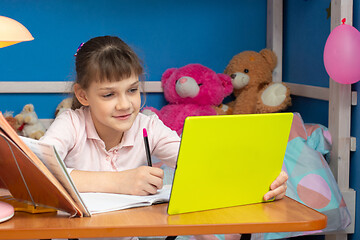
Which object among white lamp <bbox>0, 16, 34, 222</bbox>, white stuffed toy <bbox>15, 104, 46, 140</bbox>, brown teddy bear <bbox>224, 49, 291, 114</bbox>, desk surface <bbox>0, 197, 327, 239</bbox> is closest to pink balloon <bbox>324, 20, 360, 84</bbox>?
brown teddy bear <bbox>224, 49, 291, 114</bbox>

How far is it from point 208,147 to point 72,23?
1.77 metres

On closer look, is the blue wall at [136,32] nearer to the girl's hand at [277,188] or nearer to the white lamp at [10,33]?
the white lamp at [10,33]

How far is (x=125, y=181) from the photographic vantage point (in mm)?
924

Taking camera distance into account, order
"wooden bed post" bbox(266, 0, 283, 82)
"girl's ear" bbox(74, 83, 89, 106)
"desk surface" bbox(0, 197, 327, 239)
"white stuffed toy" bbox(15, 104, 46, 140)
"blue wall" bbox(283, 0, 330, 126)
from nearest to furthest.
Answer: "desk surface" bbox(0, 197, 327, 239)
"girl's ear" bbox(74, 83, 89, 106)
"blue wall" bbox(283, 0, 330, 126)
"white stuffed toy" bbox(15, 104, 46, 140)
"wooden bed post" bbox(266, 0, 283, 82)

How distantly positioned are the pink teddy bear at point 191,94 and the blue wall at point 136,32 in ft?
0.52

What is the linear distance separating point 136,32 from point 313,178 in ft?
3.74

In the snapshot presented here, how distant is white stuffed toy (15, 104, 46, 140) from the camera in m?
2.22

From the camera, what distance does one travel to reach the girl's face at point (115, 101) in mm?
1063

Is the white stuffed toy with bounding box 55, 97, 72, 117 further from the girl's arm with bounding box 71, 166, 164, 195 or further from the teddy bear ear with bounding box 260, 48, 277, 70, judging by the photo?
the girl's arm with bounding box 71, 166, 164, 195

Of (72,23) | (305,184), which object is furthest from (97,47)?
(72,23)

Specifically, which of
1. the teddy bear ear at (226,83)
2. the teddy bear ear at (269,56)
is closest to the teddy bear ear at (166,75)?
the teddy bear ear at (226,83)

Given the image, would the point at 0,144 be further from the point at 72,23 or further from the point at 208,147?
the point at 72,23

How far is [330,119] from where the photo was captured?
1.89 m

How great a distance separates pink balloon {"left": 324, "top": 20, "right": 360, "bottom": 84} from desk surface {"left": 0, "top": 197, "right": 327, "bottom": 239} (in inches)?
37.9
